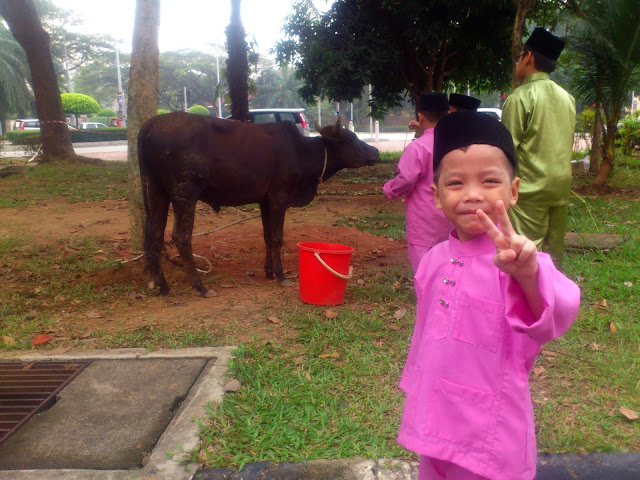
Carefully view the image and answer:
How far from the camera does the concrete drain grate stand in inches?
136

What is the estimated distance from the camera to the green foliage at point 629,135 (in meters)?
19.2

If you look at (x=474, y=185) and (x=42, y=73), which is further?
(x=42, y=73)

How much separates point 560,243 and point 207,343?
8.89 ft

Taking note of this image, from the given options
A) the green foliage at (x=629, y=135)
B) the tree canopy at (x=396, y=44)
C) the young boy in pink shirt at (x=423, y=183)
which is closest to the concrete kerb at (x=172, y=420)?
the young boy in pink shirt at (x=423, y=183)

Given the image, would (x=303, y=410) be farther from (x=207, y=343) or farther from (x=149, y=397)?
(x=207, y=343)

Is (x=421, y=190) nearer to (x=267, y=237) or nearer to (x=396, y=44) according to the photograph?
(x=267, y=237)

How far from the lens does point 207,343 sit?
4473 millimetres

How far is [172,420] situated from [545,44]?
11.1 ft

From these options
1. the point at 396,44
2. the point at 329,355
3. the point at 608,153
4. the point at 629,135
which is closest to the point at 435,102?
the point at 329,355

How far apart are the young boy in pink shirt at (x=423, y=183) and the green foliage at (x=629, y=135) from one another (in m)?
17.3

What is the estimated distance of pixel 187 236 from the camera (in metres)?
5.75

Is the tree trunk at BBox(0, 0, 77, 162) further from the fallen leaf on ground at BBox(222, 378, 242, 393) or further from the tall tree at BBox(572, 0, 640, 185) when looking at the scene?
the fallen leaf on ground at BBox(222, 378, 242, 393)

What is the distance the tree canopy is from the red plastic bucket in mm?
8787

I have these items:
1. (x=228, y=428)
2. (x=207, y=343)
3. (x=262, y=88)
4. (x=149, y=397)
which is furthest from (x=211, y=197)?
(x=262, y=88)
